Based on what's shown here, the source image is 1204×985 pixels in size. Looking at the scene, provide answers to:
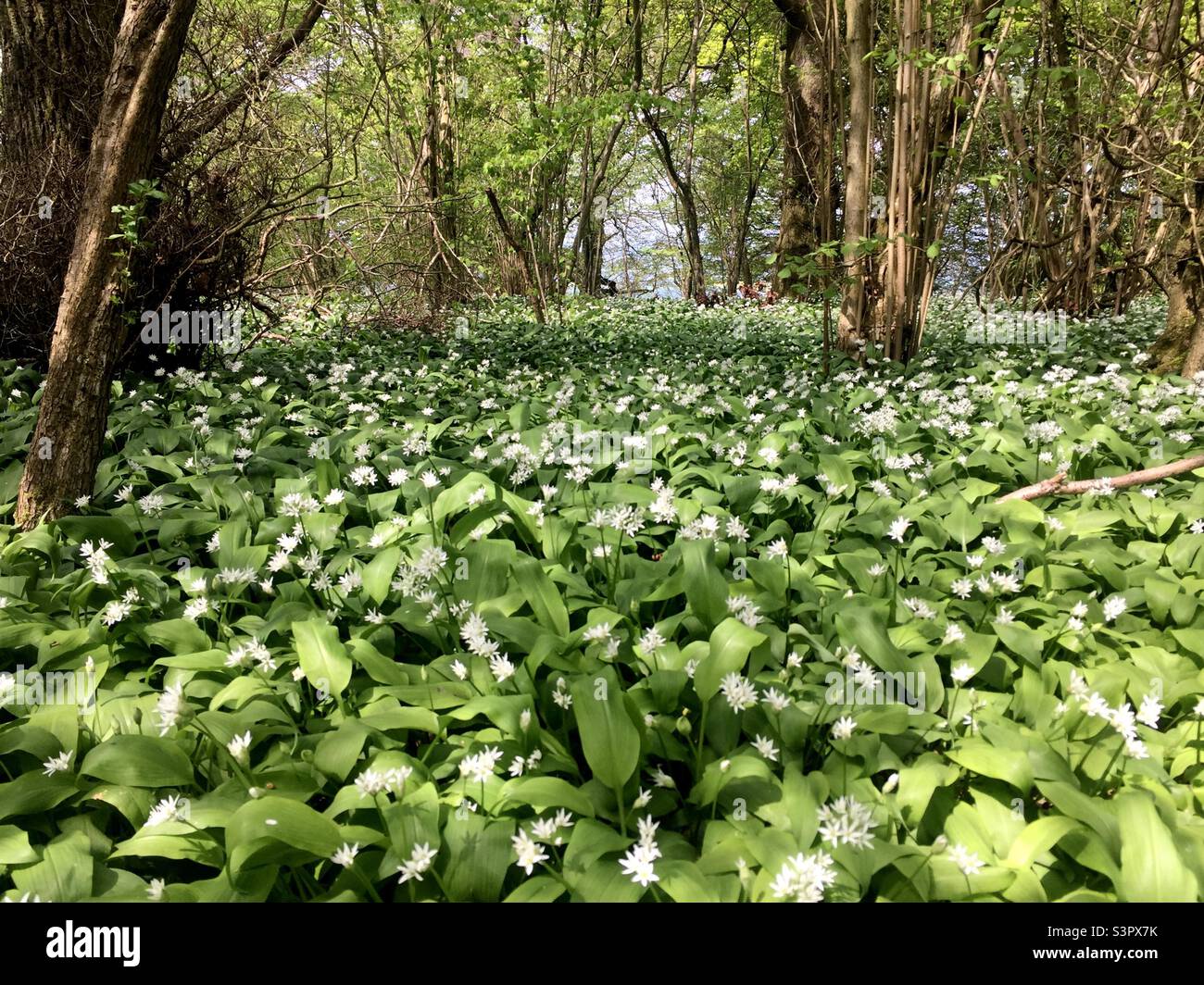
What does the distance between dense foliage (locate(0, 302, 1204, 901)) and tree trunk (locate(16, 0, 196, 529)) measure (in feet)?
0.64

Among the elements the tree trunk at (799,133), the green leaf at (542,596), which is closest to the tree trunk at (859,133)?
the tree trunk at (799,133)

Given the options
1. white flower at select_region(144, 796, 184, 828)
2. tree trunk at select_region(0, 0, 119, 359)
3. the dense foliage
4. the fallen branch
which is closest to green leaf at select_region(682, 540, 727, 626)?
the dense foliage

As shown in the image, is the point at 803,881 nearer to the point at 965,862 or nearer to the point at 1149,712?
the point at 965,862

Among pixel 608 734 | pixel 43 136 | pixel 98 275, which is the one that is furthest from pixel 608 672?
pixel 43 136

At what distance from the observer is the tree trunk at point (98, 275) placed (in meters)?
2.34

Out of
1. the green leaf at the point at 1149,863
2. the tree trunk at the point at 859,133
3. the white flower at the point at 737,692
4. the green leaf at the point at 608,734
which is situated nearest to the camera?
the green leaf at the point at 1149,863

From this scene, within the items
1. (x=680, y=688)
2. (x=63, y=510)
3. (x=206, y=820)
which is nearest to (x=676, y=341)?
(x=63, y=510)

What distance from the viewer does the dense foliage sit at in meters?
1.16

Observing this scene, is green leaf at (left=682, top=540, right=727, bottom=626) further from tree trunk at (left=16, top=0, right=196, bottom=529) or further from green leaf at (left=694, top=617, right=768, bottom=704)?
tree trunk at (left=16, top=0, right=196, bottom=529)

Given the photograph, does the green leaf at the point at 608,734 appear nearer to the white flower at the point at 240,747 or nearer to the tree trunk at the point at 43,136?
the white flower at the point at 240,747

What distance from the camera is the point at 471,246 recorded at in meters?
12.4

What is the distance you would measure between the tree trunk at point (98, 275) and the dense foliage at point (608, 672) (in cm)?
20

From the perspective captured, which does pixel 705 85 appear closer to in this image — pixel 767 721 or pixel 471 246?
pixel 471 246

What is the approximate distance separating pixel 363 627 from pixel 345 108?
5.96 m
